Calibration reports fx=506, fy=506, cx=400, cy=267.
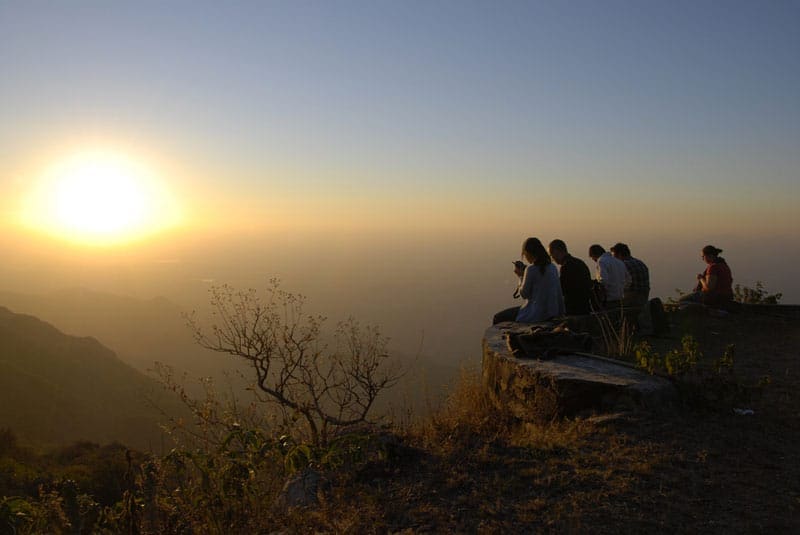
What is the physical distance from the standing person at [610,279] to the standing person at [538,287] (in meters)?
1.62

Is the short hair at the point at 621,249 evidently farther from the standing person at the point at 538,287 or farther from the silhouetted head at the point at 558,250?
the standing person at the point at 538,287

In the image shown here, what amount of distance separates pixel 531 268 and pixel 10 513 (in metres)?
5.42

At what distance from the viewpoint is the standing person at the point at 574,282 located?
7.43 meters

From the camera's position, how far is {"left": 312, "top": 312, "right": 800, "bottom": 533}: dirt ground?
2.86m

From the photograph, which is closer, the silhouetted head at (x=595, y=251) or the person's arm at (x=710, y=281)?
the silhouetted head at (x=595, y=251)

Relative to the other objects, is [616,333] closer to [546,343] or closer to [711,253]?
[546,343]

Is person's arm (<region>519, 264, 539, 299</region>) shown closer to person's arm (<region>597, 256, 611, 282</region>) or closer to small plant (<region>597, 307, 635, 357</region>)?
small plant (<region>597, 307, 635, 357</region>)

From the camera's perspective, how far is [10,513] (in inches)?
109

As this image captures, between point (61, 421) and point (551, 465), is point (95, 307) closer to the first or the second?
point (61, 421)

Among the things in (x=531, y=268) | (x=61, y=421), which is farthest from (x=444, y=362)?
(x=531, y=268)

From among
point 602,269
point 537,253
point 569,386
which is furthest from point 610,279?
point 569,386

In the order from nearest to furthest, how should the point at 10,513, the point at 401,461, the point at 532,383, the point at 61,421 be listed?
the point at 10,513, the point at 401,461, the point at 532,383, the point at 61,421

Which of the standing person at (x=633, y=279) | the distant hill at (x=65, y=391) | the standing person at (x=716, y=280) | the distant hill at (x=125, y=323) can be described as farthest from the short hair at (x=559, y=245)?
the distant hill at (x=125, y=323)

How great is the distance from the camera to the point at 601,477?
10.9 feet
